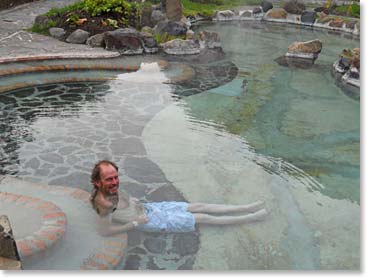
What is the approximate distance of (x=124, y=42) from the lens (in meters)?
13.4

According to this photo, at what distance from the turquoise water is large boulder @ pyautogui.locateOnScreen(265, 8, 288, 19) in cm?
712

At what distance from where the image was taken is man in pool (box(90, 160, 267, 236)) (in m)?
4.81

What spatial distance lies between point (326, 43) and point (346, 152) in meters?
10.8

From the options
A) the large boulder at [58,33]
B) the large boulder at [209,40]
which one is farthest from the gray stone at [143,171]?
the large boulder at [209,40]

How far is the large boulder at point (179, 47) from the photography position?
Answer: 14.0 metres

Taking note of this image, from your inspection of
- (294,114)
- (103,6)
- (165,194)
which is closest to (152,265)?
(165,194)

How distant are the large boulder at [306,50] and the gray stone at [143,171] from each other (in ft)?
29.8

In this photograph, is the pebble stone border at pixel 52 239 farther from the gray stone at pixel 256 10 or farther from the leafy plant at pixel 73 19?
the gray stone at pixel 256 10

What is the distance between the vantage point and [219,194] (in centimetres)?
619

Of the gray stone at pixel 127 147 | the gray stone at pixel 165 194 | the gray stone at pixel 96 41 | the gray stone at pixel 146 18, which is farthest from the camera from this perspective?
the gray stone at pixel 146 18

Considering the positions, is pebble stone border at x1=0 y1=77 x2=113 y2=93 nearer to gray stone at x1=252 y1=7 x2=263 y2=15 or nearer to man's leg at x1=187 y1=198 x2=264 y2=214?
man's leg at x1=187 y1=198 x2=264 y2=214

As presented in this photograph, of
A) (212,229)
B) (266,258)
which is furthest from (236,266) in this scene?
(212,229)

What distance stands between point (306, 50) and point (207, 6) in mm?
9401

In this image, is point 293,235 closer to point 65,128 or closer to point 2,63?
point 65,128
